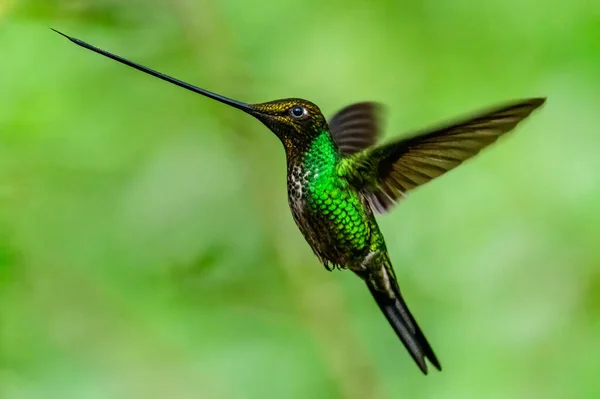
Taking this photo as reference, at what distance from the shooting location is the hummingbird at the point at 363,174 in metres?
1.36

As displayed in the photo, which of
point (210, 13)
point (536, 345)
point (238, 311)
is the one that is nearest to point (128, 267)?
point (238, 311)

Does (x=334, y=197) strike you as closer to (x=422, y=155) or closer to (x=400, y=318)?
(x=422, y=155)

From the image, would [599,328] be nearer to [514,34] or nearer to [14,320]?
[514,34]

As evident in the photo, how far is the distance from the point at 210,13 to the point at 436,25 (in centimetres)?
134

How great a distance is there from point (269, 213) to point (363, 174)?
76.4 inches

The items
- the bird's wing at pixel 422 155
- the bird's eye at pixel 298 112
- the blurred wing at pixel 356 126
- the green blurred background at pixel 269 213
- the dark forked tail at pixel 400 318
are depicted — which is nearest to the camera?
the bird's wing at pixel 422 155

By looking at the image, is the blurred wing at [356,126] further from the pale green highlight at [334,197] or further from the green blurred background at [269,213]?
the green blurred background at [269,213]

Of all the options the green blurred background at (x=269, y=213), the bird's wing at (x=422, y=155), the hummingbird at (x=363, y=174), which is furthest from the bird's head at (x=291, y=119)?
the green blurred background at (x=269, y=213)

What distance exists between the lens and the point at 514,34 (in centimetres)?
468

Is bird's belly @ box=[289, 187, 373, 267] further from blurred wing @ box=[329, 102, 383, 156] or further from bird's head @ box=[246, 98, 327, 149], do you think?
blurred wing @ box=[329, 102, 383, 156]

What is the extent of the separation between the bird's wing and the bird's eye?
6.1 inches

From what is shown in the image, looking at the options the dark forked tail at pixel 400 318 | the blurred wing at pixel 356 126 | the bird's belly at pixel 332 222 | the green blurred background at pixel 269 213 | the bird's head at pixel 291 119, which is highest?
the green blurred background at pixel 269 213

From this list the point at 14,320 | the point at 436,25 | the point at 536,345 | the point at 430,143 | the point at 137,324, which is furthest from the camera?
the point at 436,25

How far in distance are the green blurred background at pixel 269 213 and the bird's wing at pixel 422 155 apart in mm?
1875
